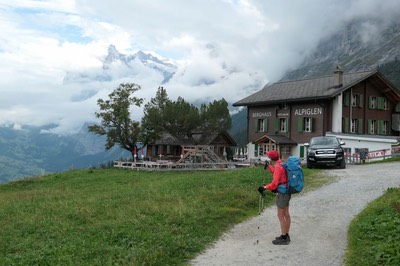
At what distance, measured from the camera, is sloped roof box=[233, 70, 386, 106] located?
42.7 metres

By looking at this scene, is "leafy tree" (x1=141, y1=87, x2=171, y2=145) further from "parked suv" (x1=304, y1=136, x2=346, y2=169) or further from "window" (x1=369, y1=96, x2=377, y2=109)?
"parked suv" (x1=304, y1=136, x2=346, y2=169)

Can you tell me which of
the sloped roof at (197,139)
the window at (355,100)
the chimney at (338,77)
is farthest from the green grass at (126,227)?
the sloped roof at (197,139)

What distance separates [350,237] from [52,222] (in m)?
8.21

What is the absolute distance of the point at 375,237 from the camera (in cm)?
938

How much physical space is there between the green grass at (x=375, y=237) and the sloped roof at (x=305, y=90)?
31288 millimetres

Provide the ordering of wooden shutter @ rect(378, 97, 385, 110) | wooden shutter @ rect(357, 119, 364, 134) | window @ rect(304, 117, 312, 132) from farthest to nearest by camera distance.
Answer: wooden shutter @ rect(378, 97, 385, 110)
wooden shutter @ rect(357, 119, 364, 134)
window @ rect(304, 117, 312, 132)

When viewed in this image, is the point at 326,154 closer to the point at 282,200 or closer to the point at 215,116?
the point at 282,200

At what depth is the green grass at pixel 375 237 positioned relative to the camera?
25.3 ft

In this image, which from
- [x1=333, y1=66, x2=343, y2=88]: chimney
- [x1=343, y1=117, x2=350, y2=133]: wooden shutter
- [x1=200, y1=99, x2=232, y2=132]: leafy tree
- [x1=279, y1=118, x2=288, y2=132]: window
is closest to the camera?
[x1=343, y1=117, x2=350, y2=133]: wooden shutter

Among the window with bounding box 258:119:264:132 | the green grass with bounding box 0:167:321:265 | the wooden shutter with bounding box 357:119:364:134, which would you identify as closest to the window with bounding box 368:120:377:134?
the wooden shutter with bounding box 357:119:364:134

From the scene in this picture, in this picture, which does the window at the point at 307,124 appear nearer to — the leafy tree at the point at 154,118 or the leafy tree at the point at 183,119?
the leafy tree at the point at 183,119

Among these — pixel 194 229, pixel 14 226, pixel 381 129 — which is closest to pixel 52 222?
pixel 14 226

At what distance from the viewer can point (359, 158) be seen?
33.4m

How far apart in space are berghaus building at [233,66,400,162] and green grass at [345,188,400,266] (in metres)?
28.4
